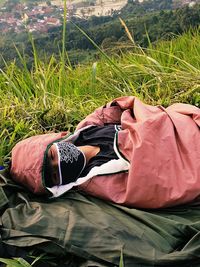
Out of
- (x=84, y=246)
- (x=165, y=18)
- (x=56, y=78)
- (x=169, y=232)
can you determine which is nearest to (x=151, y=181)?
(x=169, y=232)

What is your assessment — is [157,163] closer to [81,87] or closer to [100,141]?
[100,141]

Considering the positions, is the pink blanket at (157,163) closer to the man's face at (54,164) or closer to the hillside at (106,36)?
the man's face at (54,164)

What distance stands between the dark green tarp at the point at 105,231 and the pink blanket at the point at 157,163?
6 cm

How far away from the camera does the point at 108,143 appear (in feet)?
7.76

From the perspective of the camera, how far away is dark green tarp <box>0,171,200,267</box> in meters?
1.78

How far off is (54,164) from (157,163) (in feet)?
1.61

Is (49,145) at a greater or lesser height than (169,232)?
greater

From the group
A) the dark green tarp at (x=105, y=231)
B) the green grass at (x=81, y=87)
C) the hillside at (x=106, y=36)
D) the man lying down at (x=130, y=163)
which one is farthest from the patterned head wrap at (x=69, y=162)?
the hillside at (x=106, y=36)

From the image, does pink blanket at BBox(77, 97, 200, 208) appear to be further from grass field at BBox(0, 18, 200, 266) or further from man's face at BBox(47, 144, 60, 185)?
grass field at BBox(0, 18, 200, 266)

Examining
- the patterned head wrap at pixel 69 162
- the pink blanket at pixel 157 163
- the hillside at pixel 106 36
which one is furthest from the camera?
the hillside at pixel 106 36

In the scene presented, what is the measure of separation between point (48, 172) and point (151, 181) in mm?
500

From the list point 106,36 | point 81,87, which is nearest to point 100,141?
point 81,87

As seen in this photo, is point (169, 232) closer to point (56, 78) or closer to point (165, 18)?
point (56, 78)

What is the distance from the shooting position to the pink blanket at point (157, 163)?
2006 millimetres
